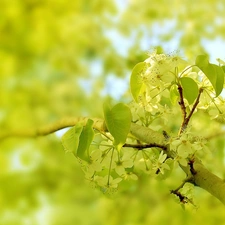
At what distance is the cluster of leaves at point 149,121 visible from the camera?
31cm

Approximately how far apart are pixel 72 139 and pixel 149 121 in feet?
0.30

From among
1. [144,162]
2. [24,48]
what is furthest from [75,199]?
[144,162]

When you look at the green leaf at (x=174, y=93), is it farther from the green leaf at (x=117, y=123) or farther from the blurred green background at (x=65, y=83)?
the blurred green background at (x=65, y=83)

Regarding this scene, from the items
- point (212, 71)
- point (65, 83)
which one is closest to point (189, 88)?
point (212, 71)

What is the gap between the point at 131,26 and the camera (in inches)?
77.7

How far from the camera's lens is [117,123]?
1.00ft

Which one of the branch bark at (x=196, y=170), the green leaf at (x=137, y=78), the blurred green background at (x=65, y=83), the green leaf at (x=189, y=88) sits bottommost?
the branch bark at (x=196, y=170)

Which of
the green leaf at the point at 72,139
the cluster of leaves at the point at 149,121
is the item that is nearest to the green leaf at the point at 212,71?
the cluster of leaves at the point at 149,121

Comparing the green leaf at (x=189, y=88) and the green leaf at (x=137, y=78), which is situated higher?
the green leaf at (x=137, y=78)

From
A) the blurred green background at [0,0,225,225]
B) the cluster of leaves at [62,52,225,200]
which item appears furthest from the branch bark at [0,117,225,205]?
the blurred green background at [0,0,225,225]

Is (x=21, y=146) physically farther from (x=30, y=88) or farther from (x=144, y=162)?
(x=144, y=162)

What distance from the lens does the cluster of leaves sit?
0.31 meters

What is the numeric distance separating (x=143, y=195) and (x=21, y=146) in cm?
67

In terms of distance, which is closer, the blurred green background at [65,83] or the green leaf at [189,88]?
the green leaf at [189,88]
